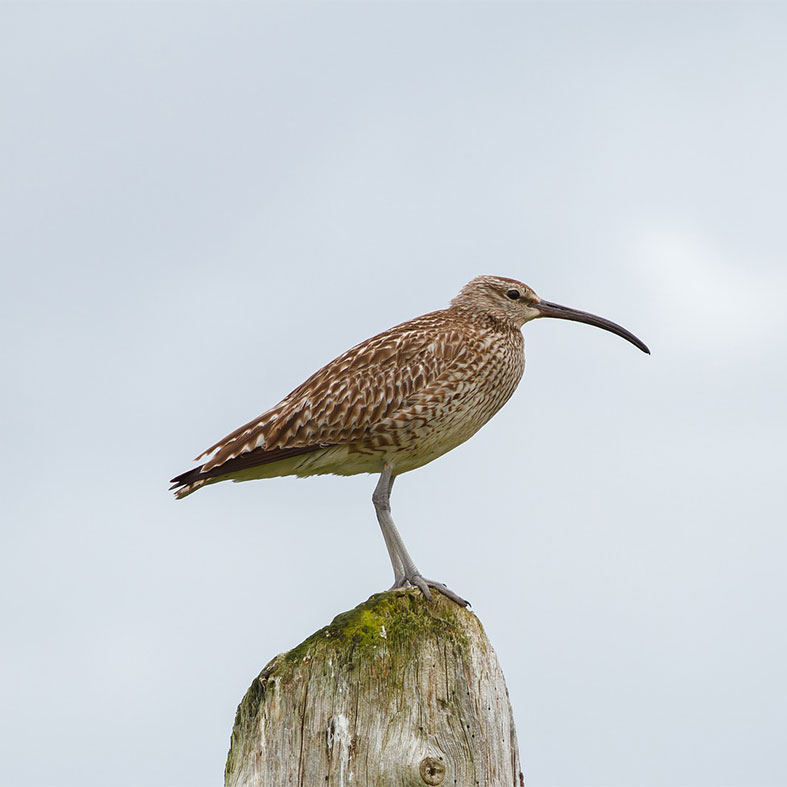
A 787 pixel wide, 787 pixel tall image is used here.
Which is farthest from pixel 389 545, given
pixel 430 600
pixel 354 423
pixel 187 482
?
pixel 430 600

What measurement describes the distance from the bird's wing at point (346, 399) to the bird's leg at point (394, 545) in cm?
47

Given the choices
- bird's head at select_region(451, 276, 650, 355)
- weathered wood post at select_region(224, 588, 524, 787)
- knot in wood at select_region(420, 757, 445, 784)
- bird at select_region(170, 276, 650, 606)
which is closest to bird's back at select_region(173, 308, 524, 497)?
bird at select_region(170, 276, 650, 606)

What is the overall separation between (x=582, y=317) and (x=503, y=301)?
981mm

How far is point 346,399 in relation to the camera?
10539 millimetres

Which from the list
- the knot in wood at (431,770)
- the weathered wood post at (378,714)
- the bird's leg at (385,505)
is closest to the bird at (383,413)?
the bird's leg at (385,505)

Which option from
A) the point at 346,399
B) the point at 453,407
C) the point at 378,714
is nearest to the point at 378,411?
the point at 346,399

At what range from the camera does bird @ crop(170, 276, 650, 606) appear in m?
10.4

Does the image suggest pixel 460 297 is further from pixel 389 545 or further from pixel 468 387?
pixel 389 545

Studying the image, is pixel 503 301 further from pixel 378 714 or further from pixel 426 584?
pixel 378 714

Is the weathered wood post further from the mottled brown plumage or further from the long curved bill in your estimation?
the long curved bill

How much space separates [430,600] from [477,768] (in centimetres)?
119

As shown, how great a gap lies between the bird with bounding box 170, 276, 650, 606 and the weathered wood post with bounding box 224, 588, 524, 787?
3318 mm

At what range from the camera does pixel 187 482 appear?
10305mm

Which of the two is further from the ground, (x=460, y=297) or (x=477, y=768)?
(x=460, y=297)
